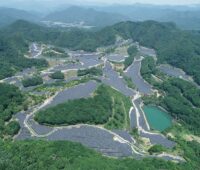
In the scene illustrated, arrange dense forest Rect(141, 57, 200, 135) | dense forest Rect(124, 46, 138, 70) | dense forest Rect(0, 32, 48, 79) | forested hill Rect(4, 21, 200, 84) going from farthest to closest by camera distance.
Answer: forested hill Rect(4, 21, 200, 84) < dense forest Rect(124, 46, 138, 70) < dense forest Rect(0, 32, 48, 79) < dense forest Rect(141, 57, 200, 135)

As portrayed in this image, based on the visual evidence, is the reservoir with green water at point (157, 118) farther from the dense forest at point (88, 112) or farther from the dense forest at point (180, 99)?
the dense forest at point (88, 112)

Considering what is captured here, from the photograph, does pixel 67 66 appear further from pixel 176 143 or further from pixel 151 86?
pixel 176 143

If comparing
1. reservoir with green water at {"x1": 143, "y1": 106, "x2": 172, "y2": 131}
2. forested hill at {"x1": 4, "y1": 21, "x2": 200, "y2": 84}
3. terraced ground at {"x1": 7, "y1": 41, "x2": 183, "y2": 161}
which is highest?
terraced ground at {"x1": 7, "y1": 41, "x2": 183, "y2": 161}

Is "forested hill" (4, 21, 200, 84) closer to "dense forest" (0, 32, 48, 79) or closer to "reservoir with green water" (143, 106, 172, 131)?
"dense forest" (0, 32, 48, 79)

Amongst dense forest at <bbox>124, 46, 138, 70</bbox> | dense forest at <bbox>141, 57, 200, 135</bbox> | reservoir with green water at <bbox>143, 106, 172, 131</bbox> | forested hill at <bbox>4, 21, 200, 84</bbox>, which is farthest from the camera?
forested hill at <bbox>4, 21, 200, 84</bbox>


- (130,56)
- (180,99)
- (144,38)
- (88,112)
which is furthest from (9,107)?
(144,38)

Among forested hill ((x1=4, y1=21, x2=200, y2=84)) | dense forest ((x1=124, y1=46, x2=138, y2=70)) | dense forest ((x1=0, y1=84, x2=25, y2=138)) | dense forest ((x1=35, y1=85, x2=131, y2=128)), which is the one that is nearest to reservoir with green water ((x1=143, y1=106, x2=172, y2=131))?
dense forest ((x1=35, y1=85, x2=131, y2=128))

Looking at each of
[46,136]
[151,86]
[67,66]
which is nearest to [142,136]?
[46,136]
